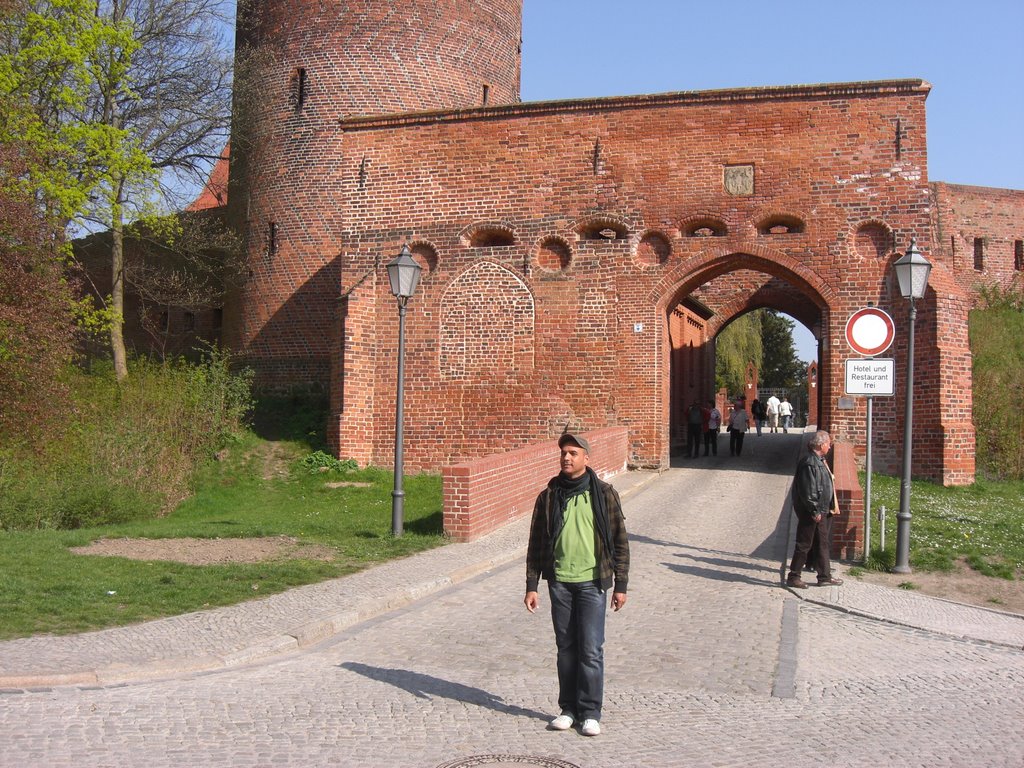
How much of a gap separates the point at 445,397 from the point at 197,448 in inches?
213

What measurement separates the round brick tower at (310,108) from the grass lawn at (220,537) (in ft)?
20.2

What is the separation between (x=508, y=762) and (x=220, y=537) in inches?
332

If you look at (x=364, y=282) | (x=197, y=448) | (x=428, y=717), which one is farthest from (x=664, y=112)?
(x=428, y=717)

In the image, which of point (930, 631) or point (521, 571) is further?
point (521, 571)

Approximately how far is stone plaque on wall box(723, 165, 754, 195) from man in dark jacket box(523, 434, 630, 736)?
49.3 feet

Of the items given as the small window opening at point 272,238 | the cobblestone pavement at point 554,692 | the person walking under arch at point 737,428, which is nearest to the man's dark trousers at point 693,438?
the person walking under arch at point 737,428

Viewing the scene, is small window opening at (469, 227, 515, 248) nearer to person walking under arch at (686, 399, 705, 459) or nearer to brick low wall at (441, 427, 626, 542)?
brick low wall at (441, 427, 626, 542)

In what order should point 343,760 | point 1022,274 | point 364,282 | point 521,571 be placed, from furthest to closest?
point 1022,274, point 364,282, point 521,571, point 343,760

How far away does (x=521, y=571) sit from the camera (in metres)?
10.2

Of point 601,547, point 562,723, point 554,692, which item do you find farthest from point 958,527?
point 562,723

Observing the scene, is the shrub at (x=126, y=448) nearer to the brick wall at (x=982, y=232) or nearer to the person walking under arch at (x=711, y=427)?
the person walking under arch at (x=711, y=427)

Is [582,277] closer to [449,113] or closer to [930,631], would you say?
[449,113]

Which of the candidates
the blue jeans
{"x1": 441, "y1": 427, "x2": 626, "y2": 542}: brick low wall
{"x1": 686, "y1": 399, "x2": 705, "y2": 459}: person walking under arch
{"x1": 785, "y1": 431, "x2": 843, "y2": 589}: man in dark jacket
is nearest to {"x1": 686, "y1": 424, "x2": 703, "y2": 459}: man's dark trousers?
{"x1": 686, "y1": 399, "x2": 705, "y2": 459}: person walking under arch

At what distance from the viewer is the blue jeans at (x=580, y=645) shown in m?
5.20
